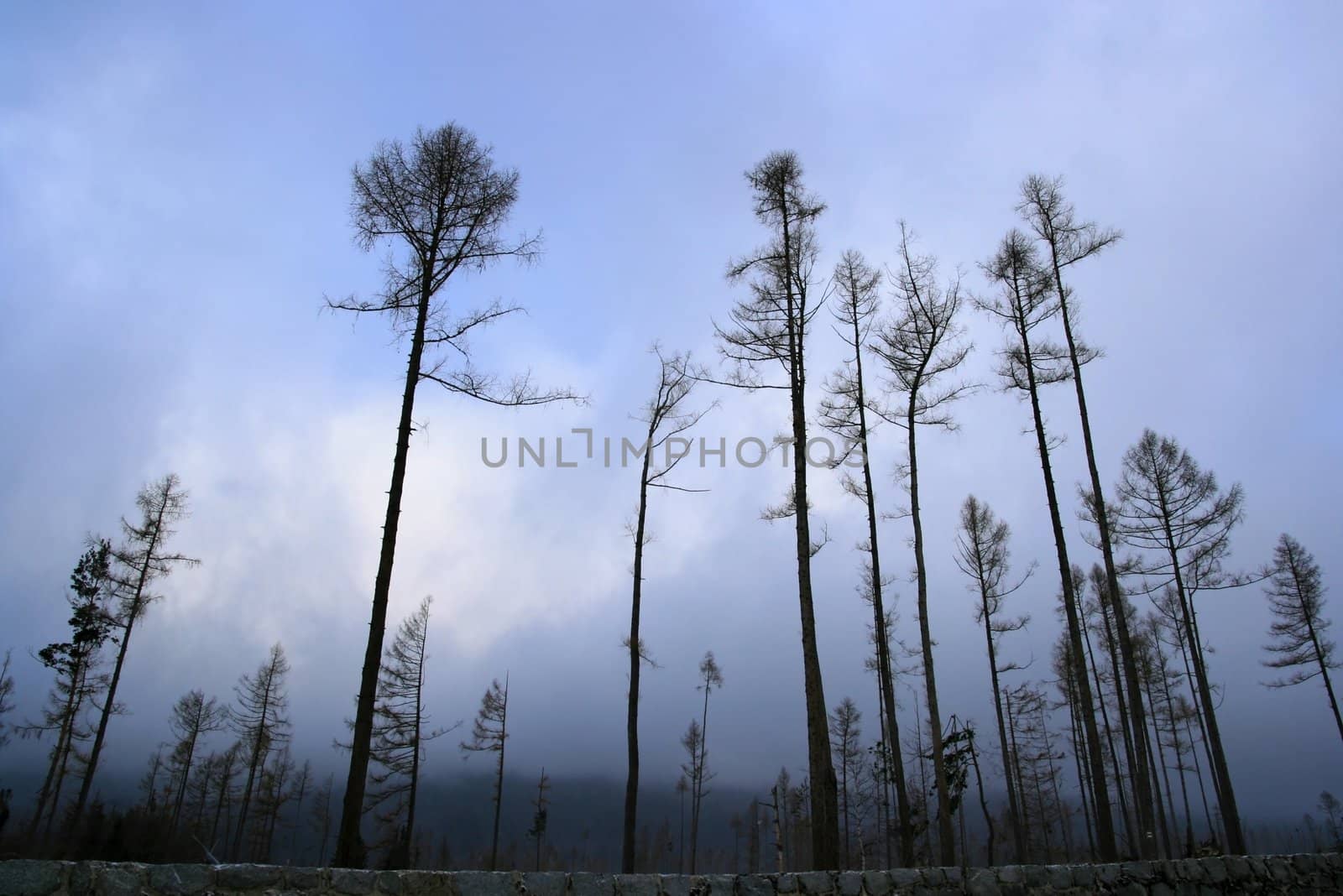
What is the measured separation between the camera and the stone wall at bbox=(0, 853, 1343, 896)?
12.2 ft

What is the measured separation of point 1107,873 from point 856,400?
10.0 metres

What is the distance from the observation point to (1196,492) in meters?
A: 16.7

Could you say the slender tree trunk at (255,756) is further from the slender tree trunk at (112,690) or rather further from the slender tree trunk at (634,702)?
the slender tree trunk at (634,702)

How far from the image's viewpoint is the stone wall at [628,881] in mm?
3730

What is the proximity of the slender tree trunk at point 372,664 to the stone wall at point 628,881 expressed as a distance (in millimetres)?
3855

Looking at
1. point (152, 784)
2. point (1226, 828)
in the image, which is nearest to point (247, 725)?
point (152, 784)

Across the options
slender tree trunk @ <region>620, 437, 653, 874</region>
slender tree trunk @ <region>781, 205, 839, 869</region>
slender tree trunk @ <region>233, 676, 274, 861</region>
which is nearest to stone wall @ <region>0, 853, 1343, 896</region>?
slender tree trunk @ <region>781, 205, 839, 869</region>

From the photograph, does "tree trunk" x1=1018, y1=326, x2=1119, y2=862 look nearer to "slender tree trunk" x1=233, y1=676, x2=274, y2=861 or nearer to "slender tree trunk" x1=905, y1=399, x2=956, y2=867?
"slender tree trunk" x1=905, y1=399, x2=956, y2=867

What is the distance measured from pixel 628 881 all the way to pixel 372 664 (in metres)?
4.97

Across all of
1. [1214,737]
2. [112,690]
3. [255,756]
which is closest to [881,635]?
[1214,737]

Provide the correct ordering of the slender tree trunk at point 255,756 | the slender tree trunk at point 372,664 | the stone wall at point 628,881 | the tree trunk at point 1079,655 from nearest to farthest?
the stone wall at point 628,881 → the slender tree trunk at point 372,664 → the tree trunk at point 1079,655 → the slender tree trunk at point 255,756

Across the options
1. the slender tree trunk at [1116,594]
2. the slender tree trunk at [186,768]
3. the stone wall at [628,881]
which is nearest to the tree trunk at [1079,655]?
the slender tree trunk at [1116,594]

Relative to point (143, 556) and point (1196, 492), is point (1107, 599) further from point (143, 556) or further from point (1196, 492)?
point (143, 556)

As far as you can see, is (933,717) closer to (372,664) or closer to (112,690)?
(372,664)
